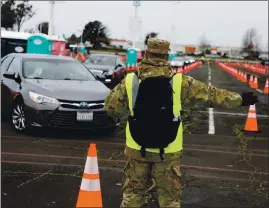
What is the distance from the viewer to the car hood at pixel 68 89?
8.49m

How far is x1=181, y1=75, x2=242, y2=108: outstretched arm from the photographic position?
354cm

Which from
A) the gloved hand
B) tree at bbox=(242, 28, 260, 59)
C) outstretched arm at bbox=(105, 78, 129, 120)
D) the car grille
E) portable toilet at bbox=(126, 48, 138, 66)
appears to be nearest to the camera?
outstretched arm at bbox=(105, 78, 129, 120)

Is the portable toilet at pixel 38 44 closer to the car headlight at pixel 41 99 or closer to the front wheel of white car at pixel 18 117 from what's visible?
the front wheel of white car at pixel 18 117

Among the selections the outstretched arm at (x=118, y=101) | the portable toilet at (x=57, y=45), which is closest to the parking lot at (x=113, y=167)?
the outstretched arm at (x=118, y=101)

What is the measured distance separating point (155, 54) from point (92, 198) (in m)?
1.31

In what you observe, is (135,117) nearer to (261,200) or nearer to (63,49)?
(261,200)

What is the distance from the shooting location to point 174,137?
3531 mm

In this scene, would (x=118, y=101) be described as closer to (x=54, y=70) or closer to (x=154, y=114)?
(x=154, y=114)

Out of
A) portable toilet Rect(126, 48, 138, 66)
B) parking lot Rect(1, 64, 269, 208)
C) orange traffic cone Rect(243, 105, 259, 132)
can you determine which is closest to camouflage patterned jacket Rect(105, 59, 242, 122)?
parking lot Rect(1, 64, 269, 208)

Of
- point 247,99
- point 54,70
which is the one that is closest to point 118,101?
point 247,99

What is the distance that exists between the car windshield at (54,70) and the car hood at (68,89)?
335 mm

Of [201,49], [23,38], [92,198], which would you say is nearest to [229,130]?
[92,198]

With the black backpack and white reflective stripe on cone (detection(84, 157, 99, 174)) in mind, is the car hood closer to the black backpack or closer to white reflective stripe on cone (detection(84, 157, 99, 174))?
white reflective stripe on cone (detection(84, 157, 99, 174))

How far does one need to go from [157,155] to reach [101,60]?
53.9 ft
